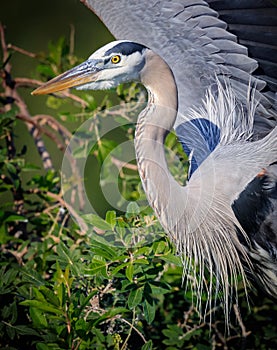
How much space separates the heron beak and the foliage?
29 cm

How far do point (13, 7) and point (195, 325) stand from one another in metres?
5.16

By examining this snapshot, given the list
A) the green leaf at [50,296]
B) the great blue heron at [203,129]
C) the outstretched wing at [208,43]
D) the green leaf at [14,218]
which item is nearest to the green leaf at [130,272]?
the green leaf at [50,296]

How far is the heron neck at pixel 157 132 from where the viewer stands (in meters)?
2.29

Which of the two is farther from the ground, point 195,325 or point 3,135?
point 3,135

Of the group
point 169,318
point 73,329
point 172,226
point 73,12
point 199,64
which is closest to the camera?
point 73,329

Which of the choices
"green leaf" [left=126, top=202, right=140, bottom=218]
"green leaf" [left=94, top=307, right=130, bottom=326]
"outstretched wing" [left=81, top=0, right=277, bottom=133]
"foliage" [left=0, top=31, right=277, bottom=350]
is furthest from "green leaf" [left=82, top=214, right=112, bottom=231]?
"outstretched wing" [left=81, top=0, right=277, bottom=133]

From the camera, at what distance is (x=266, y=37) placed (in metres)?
2.86

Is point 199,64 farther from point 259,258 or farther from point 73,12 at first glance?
point 73,12

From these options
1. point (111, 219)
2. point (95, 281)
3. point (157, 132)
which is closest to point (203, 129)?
point (157, 132)

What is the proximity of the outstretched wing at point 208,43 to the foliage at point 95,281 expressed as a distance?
8.3 inches

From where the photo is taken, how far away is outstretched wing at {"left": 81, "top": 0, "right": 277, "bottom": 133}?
108 inches

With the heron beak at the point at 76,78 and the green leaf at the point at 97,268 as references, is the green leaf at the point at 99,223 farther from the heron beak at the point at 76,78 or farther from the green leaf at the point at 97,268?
the heron beak at the point at 76,78

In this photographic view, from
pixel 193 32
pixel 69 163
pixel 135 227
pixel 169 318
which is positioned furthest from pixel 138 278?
pixel 193 32

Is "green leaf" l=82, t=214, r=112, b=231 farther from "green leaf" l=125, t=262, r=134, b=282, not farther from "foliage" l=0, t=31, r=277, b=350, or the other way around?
"green leaf" l=125, t=262, r=134, b=282
